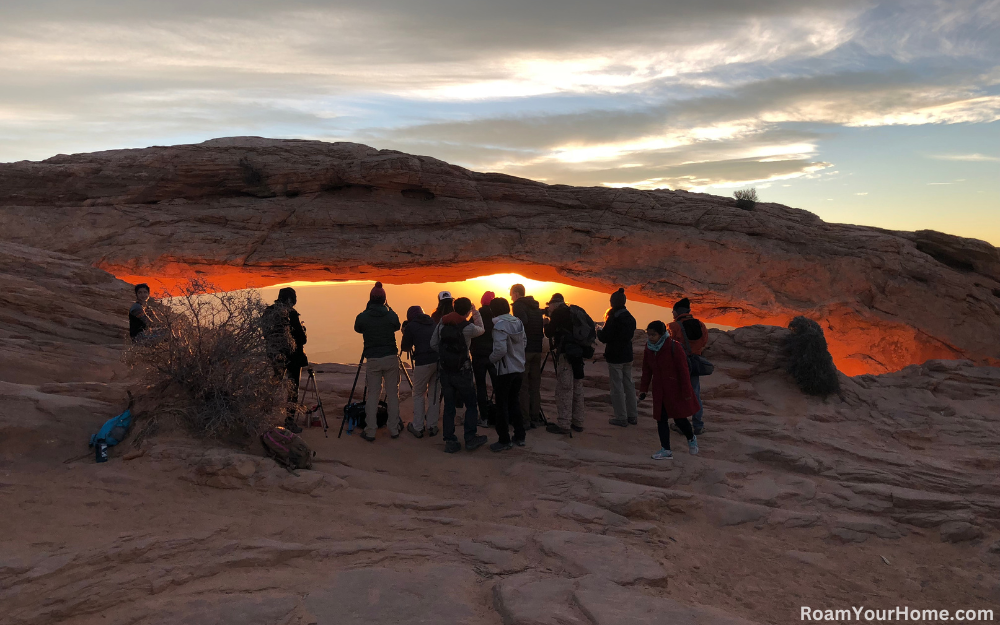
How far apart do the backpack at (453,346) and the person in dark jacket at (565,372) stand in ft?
5.81

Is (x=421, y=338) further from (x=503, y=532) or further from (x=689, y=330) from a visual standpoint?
(x=689, y=330)

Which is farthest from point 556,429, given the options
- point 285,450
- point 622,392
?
point 285,450

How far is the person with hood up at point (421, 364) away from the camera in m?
8.45

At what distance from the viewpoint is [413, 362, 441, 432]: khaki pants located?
8539mm

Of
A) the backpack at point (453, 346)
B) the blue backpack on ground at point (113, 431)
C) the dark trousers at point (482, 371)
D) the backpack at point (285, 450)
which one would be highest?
the backpack at point (453, 346)

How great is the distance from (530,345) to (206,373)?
4598 mm

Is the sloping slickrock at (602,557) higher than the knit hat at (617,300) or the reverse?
the reverse

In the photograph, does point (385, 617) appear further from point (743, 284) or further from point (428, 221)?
point (743, 284)

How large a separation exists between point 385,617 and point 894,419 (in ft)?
37.9

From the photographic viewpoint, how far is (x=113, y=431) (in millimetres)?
6082

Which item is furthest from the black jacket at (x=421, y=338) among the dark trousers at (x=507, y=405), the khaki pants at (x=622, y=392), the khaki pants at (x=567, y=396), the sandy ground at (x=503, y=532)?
the khaki pants at (x=622, y=392)

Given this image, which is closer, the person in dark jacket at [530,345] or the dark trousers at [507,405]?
the dark trousers at [507,405]

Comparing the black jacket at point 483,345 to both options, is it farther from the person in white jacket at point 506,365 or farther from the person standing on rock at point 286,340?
the person standing on rock at point 286,340

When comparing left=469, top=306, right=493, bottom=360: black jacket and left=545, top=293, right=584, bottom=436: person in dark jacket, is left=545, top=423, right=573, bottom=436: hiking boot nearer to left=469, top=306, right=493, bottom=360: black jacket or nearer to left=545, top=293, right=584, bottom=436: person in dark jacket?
left=545, top=293, right=584, bottom=436: person in dark jacket
